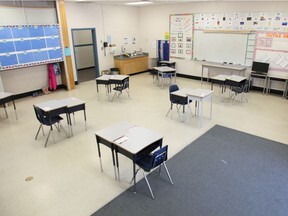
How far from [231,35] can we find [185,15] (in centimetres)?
221

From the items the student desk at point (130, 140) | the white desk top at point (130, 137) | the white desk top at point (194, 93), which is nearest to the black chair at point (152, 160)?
the student desk at point (130, 140)

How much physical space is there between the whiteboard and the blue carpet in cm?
446

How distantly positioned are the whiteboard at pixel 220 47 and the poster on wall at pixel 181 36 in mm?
304

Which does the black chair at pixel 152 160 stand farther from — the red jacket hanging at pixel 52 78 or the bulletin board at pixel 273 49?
the red jacket hanging at pixel 52 78

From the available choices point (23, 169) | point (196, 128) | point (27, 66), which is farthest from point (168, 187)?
point (27, 66)

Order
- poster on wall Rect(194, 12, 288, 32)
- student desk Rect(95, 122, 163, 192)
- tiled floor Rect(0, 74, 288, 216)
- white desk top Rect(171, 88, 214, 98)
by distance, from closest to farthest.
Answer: student desk Rect(95, 122, 163, 192), tiled floor Rect(0, 74, 288, 216), white desk top Rect(171, 88, 214, 98), poster on wall Rect(194, 12, 288, 32)

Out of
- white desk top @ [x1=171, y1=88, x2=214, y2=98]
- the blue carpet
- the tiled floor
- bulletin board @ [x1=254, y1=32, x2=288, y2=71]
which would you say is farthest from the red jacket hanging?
bulletin board @ [x1=254, y1=32, x2=288, y2=71]

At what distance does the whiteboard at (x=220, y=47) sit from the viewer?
27.0 ft

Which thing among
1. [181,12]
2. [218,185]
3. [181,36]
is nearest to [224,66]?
[181,36]

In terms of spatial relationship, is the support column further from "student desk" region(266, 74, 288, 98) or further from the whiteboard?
"student desk" region(266, 74, 288, 98)

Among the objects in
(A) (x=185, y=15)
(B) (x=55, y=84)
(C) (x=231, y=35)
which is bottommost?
(B) (x=55, y=84)

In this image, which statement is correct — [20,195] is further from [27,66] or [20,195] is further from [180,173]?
[27,66]

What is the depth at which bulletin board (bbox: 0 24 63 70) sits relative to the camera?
7000 mm

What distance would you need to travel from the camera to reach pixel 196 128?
219 inches
